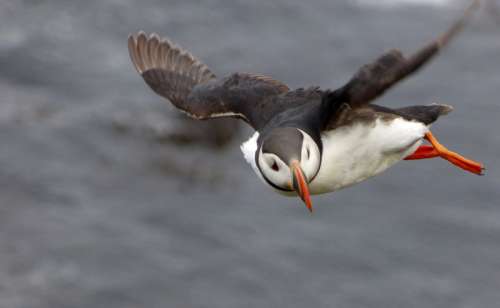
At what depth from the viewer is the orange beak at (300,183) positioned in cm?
921

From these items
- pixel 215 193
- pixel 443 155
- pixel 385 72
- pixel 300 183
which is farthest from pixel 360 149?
pixel 215 193

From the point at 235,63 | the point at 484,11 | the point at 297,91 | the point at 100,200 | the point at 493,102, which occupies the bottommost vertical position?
the point at 297,91

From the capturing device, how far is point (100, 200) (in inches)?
1133

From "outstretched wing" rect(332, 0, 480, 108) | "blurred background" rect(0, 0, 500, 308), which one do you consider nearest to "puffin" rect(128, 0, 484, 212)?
"outstretched wing" rect(332, 0, 480, 108)

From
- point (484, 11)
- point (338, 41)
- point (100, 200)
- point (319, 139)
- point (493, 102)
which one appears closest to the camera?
point (319, 139)

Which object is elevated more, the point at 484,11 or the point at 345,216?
the point at 484,11

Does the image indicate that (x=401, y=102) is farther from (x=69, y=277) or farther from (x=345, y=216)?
(x=69, y=277)

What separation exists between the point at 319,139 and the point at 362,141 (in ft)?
2.10

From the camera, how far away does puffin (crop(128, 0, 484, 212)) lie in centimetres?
962

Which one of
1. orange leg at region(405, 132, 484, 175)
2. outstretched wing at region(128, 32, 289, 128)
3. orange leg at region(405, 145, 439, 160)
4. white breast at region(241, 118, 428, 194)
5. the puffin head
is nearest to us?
the puffin head

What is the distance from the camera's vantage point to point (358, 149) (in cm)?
1084

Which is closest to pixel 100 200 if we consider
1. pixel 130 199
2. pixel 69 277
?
pixel 130 199

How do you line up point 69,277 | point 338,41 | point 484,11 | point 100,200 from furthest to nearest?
point 484,11, point 338,41, point 100,200, point 69,277

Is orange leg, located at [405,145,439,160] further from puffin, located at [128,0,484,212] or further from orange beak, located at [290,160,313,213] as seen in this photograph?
orange beak, located at [290,160,313,213]
